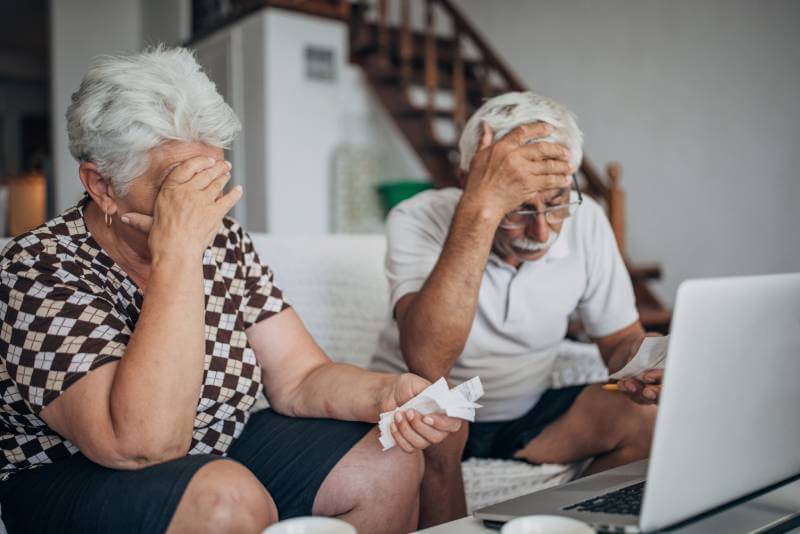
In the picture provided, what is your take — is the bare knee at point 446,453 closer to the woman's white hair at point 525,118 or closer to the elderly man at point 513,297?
the elderly man at point 513,297

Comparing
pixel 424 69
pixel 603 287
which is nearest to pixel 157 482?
pixel 603 287

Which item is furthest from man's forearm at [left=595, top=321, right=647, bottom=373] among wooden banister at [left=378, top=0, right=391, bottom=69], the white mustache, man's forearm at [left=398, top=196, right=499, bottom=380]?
wooden banister at [left=378, top=0, right=391, bottom=69]

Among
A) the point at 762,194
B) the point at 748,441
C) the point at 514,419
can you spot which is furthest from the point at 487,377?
the point at 762,194

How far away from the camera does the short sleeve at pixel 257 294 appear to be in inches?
52.9

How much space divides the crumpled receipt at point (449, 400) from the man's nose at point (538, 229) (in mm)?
542

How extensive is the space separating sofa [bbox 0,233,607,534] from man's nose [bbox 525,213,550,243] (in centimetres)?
51

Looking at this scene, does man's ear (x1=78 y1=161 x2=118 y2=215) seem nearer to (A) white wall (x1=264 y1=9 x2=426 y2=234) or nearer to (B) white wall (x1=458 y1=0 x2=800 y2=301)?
(B) white wall (x1=458 y1=0 x2=800 y2=301)

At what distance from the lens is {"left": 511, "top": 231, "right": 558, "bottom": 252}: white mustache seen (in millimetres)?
1536

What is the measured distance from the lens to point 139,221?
3.67 feet

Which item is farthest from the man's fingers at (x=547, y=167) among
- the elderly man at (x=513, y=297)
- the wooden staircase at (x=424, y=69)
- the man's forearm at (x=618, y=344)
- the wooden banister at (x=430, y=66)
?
the wooden banister at (x=430, y=66)

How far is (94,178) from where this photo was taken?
117cm

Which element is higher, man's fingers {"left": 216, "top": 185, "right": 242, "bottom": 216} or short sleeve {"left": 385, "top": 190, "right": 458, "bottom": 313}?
man's fingers {"left": 216, "top": 185, "right": 242, "bottom": 216}

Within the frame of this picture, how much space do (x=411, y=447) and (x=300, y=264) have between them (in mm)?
921

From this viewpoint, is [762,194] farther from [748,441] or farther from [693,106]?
[748,441]
